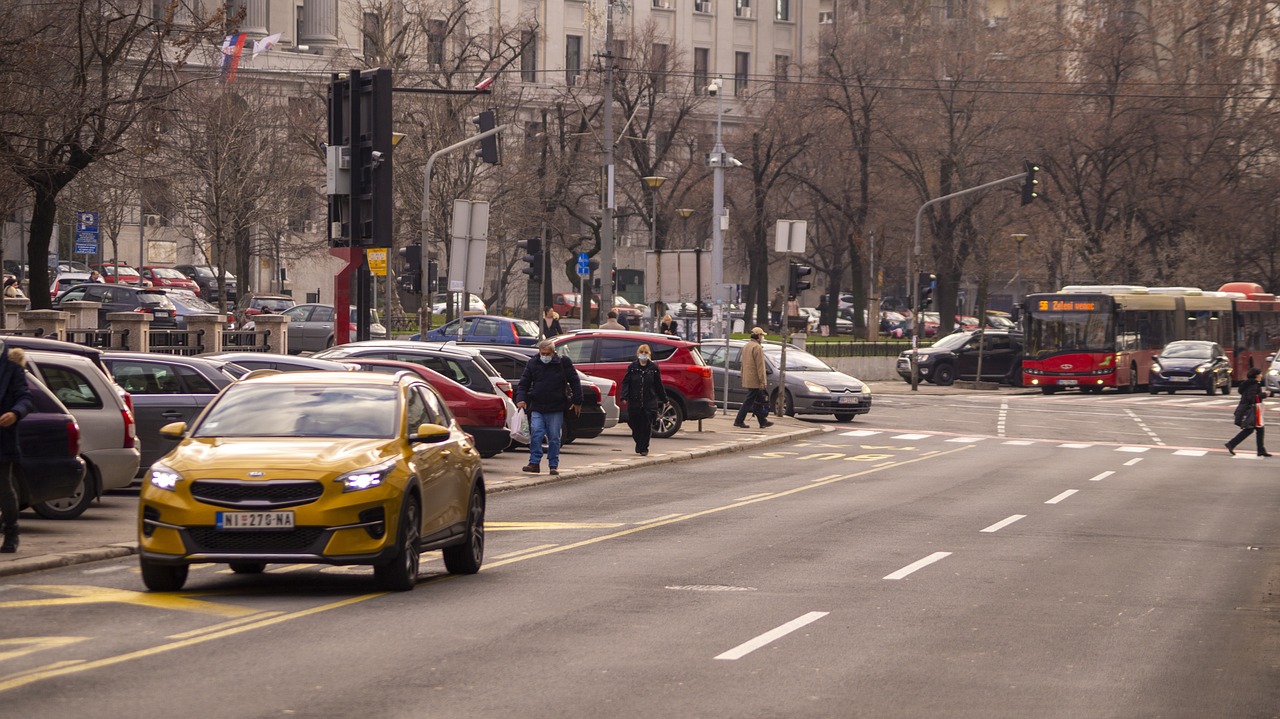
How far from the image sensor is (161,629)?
34.7ft

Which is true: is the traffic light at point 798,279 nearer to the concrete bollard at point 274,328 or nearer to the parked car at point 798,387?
the parked car at point 798,387

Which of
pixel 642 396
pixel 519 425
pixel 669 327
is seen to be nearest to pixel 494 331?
pixel 669 327

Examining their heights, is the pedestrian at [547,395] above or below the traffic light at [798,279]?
below

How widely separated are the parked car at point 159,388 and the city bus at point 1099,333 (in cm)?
3928

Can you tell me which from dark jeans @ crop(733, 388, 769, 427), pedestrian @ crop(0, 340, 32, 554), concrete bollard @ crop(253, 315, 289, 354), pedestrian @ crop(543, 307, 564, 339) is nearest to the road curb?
pedestrian @ crop(0, 340, 32, 554)

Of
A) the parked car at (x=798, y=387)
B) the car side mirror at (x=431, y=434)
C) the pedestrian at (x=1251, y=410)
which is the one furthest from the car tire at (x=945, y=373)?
the car side mirror at (x=431, y=434)

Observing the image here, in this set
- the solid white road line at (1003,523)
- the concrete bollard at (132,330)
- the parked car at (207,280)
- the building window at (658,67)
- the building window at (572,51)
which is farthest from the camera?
the building window at (572,51)

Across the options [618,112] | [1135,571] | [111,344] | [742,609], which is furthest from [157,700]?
[618,112]

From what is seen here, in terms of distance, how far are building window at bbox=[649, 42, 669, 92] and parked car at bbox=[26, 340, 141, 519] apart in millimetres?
58552

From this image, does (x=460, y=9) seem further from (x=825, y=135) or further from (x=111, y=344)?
(x=111, y=344)

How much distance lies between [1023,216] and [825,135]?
8459mm

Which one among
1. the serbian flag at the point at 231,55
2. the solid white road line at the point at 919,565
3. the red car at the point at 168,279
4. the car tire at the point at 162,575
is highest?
the serbian flag at the point at 231,55

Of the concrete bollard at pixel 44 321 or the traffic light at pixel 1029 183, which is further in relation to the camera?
the traffic light at pixel 1029 183

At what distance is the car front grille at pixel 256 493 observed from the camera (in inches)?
462
